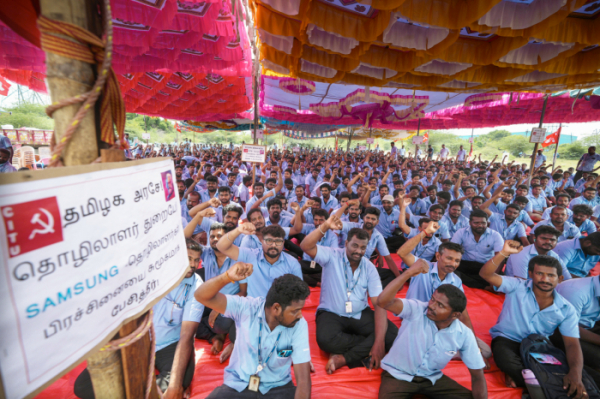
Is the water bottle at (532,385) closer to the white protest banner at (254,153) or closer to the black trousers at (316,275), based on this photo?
the black trousers at (316,275)

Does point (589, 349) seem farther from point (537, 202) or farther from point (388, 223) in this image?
point (537, 202)

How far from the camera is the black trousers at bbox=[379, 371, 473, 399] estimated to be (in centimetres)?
241

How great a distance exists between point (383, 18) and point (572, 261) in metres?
4.98

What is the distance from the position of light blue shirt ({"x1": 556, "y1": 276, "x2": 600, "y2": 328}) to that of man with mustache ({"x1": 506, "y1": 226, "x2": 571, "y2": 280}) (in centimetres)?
60

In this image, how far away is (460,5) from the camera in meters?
3.46

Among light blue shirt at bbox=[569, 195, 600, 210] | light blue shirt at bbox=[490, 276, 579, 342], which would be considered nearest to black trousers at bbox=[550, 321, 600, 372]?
light blue shirt at bbox=[490, 276, 579, 342]

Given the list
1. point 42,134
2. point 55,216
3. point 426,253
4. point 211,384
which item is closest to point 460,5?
point 426,253

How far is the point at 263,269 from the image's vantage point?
339 cm

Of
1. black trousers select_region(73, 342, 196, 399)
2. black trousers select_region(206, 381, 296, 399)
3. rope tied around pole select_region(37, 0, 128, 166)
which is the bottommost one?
black trousers select_region(73, 342, 196, 399)

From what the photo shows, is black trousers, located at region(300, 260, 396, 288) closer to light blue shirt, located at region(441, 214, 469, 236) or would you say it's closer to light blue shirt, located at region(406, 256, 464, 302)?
light blue shirt, located at region(406, 256, 464, 302)

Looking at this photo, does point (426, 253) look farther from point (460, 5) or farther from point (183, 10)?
point (183, 10)

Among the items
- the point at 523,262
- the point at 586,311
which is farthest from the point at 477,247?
the point at 586,311

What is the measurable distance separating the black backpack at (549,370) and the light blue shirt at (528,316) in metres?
0.16

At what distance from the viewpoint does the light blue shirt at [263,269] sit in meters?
3.36
